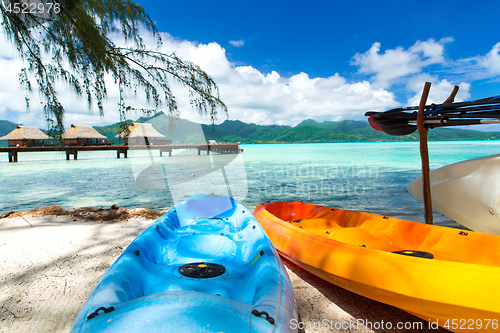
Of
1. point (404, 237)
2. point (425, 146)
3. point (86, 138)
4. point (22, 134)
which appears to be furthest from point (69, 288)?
point (22, 134)

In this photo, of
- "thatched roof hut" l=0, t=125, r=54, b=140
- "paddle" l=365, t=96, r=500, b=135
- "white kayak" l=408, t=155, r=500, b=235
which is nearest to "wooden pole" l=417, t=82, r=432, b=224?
"paddle" l=365, t=96, r=500, b=135

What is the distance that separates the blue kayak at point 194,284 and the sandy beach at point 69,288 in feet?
2.17

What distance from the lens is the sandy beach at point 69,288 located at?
76.1 inches

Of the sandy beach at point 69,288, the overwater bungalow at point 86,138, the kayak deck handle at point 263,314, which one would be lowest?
the sandy beach at point 69,288

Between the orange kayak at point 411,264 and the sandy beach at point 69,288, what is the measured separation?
0.25 meters

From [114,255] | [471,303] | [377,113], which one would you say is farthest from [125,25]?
[471,303]

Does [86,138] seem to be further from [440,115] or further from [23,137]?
[440,115]

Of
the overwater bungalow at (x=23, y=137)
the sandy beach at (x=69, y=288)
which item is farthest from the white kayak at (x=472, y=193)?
the overwater bungalow at (x=23, y=137)

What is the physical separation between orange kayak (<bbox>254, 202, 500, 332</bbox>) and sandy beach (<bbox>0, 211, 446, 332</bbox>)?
0.25 metres

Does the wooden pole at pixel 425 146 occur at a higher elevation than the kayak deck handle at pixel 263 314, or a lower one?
higher

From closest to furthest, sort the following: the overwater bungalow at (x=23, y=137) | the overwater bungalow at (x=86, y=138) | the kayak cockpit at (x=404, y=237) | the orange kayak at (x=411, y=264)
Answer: the orange kayak at (x=411, y=264) < the kayak cockpit at (x=404, y=237) < the overwater bungalow at (x=23, y=137) < the overwater bungalow at (x=86, y=138)

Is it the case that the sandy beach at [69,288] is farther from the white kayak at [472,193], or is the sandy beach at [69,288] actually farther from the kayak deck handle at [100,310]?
the white kayak at [472,193]

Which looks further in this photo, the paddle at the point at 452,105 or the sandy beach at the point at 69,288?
the paddle at the point at 452,105

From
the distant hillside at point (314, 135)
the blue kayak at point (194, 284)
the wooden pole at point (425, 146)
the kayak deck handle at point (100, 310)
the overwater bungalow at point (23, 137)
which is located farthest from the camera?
the distant hillside at point (314, 135)
